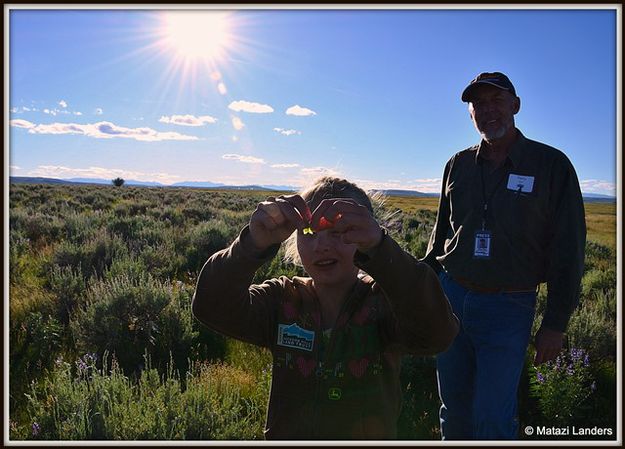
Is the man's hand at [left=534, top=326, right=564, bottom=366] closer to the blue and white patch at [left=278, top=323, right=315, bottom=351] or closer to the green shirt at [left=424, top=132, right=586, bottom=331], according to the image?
the green shirt at [left=424, top=132, right=586, bottom=331]

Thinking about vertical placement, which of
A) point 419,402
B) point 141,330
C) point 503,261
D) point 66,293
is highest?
point 503,261

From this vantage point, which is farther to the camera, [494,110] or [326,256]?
[494,110]

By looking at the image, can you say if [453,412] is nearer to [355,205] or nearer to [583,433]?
[583,433]

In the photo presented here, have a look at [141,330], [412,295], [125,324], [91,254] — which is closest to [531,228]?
[412,295]

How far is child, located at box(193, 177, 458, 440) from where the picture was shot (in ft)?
6.02

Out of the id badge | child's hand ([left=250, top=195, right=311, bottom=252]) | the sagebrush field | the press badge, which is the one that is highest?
the press badge

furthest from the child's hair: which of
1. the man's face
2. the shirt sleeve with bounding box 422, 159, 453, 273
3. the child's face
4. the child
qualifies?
the shirt sleeve with bounding box 422, 159, 453, 273

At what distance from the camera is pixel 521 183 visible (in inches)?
129

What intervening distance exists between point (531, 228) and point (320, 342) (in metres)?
1.84

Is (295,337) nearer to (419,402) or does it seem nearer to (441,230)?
(441,230)

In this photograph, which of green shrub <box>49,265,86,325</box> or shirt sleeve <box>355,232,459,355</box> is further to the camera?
green shrub <box>49,265,86,325</box>

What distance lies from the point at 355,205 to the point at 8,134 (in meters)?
2.79

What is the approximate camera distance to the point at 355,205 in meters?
1.70
